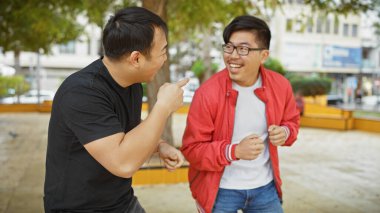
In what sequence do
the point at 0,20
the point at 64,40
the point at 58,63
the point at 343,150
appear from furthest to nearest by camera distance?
the point at 58,63 < the point at 64,40 < the point at 0,20 < the point at 343,150

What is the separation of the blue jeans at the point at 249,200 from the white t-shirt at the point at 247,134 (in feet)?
0.10

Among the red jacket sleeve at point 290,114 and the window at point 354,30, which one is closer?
the red jacket sleeve at point 290,114

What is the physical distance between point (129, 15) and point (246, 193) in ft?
4.06

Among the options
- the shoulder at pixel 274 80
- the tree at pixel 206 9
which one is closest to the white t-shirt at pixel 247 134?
the shoulder at pixel 274 80

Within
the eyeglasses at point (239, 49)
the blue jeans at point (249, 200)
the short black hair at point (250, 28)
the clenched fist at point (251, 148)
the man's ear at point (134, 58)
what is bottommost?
the blue jeans at point (249, 200)

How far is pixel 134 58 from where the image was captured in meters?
1.77

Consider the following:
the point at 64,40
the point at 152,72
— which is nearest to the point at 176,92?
the point at 152,72

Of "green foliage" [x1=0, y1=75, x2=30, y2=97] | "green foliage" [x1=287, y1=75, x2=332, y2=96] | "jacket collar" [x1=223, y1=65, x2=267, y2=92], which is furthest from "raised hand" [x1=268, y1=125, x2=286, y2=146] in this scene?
"green foliage" [x1=0, y1=75, x2=30, y2=97]

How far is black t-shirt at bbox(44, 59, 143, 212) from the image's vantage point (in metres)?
1.67

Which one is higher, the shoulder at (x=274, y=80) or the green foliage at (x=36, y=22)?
the green foliage at (x=36, y=22)

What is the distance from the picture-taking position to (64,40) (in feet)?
50.4

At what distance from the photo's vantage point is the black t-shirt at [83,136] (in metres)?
1.67

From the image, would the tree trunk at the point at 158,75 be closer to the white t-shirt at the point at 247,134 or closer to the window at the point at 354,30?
the white t-shirt at the point at 247,134

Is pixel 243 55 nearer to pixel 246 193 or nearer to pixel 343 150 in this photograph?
pixel 246 193
